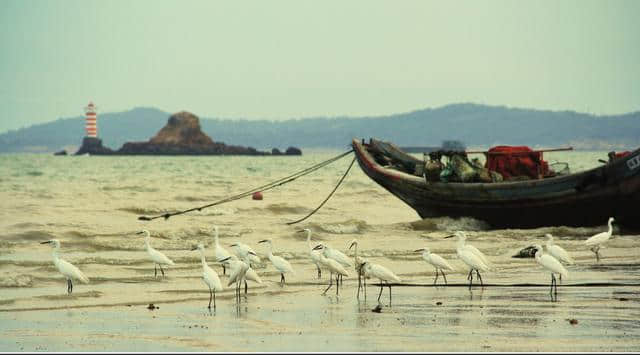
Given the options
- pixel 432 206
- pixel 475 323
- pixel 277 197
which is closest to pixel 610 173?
pixel 432 206

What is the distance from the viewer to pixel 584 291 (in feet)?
43.9

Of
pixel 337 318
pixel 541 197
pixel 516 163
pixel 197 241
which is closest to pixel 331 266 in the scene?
pixel 337 318

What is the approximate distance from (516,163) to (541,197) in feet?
6.94

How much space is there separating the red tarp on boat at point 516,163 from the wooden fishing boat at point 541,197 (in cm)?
120

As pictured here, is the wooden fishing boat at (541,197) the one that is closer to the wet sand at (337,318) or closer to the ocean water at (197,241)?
the ocean water at (197,241)

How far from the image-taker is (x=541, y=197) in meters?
21.8

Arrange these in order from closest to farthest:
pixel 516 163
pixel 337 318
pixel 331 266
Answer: pixel 337 318 < pixel 331 266 < pixel 516 163

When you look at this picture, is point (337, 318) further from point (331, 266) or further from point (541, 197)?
point (541, 197)

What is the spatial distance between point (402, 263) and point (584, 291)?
472cm

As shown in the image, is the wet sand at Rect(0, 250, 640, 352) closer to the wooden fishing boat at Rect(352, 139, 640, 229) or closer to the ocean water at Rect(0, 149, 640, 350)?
the ocean water at Rect(0, 149, 640, 350)

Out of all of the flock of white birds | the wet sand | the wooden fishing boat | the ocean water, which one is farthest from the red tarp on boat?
the wet sand

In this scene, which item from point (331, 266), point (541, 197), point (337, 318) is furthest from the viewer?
point (541, 197)

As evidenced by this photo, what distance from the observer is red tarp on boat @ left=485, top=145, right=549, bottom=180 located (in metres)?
23.5

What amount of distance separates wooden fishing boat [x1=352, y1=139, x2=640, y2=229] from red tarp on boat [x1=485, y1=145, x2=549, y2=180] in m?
1.20
